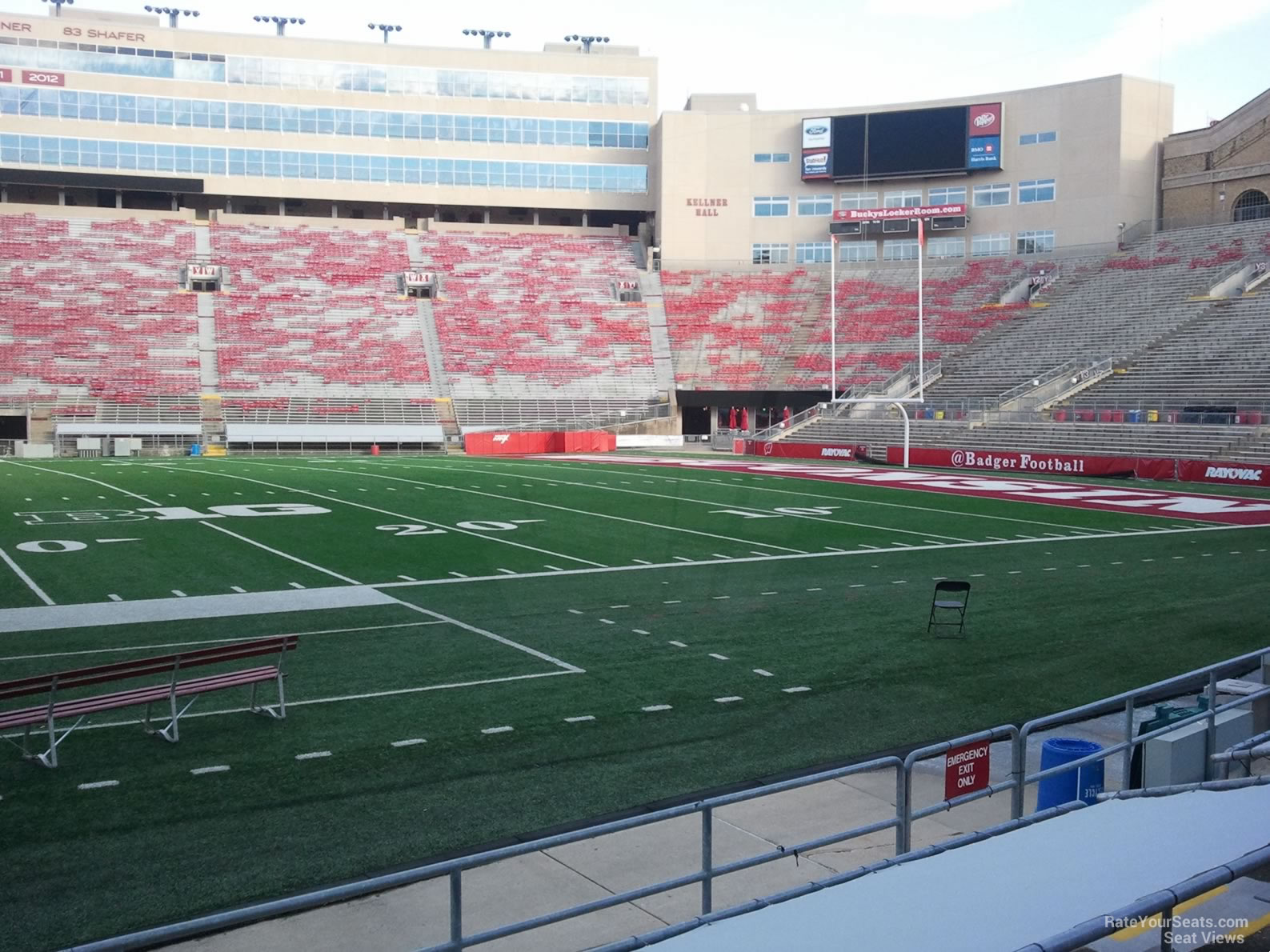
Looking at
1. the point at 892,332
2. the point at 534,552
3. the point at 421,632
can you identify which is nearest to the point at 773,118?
the point at 892,332

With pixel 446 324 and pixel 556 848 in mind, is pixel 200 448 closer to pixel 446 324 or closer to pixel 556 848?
pixel 446 324

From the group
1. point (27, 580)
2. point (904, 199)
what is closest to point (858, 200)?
point (904, 199)

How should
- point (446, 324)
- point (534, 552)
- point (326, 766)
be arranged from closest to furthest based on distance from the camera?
point (326, 766)
point (534, 552)
point (446, 324)

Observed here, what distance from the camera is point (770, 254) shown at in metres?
66.1

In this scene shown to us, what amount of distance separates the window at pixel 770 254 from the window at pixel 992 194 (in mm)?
10764

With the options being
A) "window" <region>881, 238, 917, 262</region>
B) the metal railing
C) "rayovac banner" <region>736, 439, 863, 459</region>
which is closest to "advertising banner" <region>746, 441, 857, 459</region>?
"rayovac banner" <region>736, 439, 863, 459</region>

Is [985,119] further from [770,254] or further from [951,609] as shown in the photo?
[951,609]

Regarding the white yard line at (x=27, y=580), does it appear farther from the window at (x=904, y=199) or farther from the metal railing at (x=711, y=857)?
the window at (x=904, y=199)

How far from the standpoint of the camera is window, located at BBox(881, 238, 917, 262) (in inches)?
2516

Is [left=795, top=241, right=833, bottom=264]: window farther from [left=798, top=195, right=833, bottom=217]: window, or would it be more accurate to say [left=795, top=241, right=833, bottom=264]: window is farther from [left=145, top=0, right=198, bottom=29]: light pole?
[left=145, top=0, right=198, bottom=29]: light pole

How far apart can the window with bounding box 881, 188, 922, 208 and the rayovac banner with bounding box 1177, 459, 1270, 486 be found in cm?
3377

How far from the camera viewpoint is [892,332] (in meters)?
58.1

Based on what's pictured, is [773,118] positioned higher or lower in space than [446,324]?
Result: higher

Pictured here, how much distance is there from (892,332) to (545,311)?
1903cm
